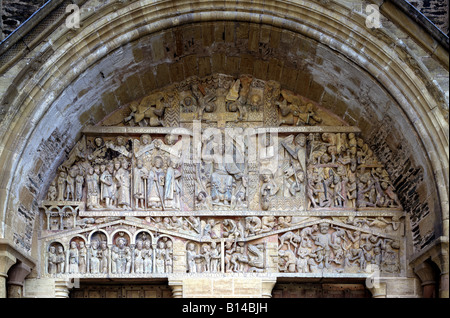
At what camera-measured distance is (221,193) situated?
47.1 ft

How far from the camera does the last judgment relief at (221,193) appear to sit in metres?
14.1

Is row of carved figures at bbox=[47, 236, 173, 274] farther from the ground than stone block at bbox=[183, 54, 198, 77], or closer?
closer

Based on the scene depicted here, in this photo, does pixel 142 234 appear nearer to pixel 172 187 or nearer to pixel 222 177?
pixel 172 187

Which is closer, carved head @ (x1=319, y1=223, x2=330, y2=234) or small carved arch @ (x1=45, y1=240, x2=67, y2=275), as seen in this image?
small carved arch @ (x1=45, y1=240, x2=67, y2=275)

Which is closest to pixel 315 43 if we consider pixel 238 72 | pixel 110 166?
pixel 238 72

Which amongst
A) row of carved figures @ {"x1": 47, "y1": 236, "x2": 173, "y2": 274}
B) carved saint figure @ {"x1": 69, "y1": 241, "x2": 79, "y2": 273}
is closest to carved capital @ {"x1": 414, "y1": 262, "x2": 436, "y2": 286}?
row of carved figures @ {"x1": 47, "y1": 236, "x2": 173, "y2": 274}

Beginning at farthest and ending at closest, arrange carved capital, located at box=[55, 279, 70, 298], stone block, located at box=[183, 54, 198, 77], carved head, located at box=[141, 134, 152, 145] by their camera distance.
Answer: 1. carved head, located at box=[141, 134, 152, 145]
2. stone block, located at box=[183, 54, 198, 77]
3. carved capital, located at box=[55, 279, 70, 298]

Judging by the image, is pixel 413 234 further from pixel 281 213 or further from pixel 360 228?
pixel 281 213

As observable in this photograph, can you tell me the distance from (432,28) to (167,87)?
12.8 ft

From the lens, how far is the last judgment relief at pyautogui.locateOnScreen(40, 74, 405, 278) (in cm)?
1409

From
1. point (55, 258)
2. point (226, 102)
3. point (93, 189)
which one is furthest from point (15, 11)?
point (55, 258)

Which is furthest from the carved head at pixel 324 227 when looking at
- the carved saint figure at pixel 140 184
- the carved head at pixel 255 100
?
the carved saint figure at pixel 140 184

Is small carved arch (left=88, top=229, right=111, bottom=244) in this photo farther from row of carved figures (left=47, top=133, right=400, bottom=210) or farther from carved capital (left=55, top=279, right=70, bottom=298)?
carved capital (left=55, top=279, right=70, bottom=298)

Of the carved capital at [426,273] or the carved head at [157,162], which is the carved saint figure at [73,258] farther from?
the carved capital at [426,273]
